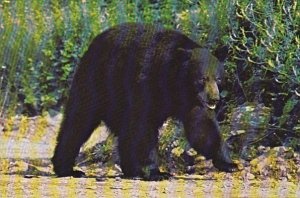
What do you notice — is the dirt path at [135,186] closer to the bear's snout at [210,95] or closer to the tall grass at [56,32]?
the bear's snout at [210,95]

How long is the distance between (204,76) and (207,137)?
57cm

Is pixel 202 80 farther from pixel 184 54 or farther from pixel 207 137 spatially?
pixel 207 137

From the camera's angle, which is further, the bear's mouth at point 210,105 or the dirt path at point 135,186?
the bear's mouth at point 210,105

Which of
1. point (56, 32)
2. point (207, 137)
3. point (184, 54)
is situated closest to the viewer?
point (184, 54)

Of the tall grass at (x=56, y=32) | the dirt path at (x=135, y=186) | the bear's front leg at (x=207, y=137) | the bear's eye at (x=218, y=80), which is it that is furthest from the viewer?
the tall grass at (x=56, y=32)

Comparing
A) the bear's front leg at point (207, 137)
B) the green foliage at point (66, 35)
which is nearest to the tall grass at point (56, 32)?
the green foliage at point (66, 35)

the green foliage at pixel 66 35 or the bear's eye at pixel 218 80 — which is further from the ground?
the green foliage at pixel 66 35

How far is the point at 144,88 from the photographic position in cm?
725

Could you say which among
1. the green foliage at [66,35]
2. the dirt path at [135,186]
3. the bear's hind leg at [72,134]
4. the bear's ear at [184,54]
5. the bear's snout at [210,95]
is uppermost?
the green foliage at [66,35]

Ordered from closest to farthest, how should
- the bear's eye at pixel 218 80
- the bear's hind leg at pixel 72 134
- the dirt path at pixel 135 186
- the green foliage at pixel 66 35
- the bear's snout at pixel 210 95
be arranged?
the dirt path at pixel 135 186
the bear's snout at pixel 210 95
the bear's eye at pixel 218 80
the bear's hind leg at pixel 72 134
the green foliage at pixel 66 35

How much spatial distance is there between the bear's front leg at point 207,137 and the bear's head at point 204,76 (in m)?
0.15

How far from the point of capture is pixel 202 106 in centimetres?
735

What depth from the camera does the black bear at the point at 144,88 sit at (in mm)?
7273

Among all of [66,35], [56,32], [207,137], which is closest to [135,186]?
[207,137]
